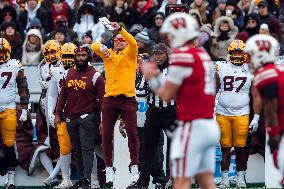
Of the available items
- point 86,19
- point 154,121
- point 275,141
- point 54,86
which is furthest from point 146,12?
point 275,141

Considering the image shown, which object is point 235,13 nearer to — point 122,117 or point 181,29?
point 122,117

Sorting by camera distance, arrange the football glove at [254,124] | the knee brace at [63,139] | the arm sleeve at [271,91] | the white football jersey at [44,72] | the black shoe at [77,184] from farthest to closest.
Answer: the white football jersey at [44,72] < the football glove at [254,124] < the knee brace at [63,139] < the black shoe at [77,184] < the arm sleeve at [271,91]

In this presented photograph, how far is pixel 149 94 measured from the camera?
1248cm

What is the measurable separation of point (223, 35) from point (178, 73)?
25.5 feet

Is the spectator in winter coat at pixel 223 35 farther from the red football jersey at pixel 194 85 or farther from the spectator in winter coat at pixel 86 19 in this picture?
the red football jersey at pixel 194 85

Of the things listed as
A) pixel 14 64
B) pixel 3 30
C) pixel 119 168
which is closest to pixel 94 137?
pixel 119 168

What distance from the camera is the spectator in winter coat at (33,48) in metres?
16.2

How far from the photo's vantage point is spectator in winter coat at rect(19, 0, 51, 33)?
17.7 metres

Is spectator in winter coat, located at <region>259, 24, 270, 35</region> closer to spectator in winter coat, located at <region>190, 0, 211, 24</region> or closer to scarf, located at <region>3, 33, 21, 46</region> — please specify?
spectator in winter coat, located at <region>190, 0, 211, 24</region>

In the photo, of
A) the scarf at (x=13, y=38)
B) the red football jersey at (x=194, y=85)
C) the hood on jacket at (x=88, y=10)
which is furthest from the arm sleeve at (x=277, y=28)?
the red football jersey at (x=194, y=85)

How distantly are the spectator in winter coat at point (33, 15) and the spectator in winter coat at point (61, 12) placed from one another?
11 cm

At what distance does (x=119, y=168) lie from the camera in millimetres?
13250

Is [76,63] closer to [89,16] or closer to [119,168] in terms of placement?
[119,168]

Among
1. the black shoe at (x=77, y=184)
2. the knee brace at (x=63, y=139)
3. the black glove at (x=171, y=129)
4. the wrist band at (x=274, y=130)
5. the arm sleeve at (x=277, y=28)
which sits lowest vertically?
the black shoe at (x=77, y=184)
